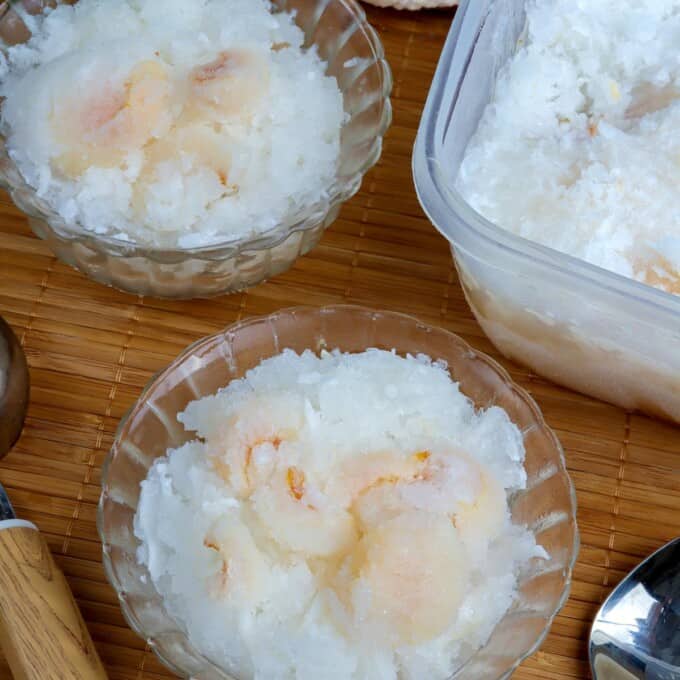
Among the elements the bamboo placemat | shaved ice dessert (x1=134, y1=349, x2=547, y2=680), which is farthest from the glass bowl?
the bamboo placemat

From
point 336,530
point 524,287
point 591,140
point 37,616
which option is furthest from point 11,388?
point 591,140

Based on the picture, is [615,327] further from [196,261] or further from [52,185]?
[52,185]

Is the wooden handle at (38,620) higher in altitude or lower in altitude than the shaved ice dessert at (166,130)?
lower

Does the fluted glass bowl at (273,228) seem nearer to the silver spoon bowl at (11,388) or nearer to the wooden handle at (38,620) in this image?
the silver spoon bowl at (11,388)

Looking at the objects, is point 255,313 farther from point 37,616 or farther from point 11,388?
point 37,616

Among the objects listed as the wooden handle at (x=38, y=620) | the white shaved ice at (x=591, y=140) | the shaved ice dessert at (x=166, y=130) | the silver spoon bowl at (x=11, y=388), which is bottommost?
the wooden handle at (x=38, y=620)

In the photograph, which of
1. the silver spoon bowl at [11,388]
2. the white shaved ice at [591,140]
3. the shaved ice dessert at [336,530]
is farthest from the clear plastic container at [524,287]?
the silver spoon bowl at [11,388]

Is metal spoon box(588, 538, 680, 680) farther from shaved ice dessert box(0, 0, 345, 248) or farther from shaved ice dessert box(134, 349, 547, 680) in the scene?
shaved ice dessert box(0, 0, 345, 248)

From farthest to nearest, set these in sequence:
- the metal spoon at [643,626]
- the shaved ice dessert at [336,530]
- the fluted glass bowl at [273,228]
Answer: the fluted glass bowl at [273,228] → the metal spoon at [643,626] → the shaved ice dessert at [336,530]
